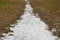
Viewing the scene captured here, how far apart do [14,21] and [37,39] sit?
350 inches

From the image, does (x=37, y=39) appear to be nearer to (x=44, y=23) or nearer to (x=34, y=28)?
(x=34, y=28)

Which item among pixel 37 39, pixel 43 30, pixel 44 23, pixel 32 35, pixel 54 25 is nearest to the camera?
pixel 37 39

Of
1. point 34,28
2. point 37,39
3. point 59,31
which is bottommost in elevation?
point 37,39

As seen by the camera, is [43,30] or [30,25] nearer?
[43,30]

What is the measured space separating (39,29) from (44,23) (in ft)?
9.49

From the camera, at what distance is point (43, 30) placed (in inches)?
918

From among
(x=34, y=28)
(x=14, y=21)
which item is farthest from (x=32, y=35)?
(x=14, y=21)

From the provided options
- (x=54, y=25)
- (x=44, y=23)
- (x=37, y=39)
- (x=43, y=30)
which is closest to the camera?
(x=37, y=39)

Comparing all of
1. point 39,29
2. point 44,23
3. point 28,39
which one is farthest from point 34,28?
point 28,39

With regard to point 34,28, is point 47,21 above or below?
above

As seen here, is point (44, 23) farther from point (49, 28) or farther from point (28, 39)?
point (28, 39)

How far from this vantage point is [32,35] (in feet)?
70.1

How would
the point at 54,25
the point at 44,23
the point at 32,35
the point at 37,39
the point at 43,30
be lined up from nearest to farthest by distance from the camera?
the point at 37,39 < the point at 32,35 < the point at 43,30 < the point at 54,25 < the point at 44,23

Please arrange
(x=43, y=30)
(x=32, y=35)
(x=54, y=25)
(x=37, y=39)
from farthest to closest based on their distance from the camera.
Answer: (x=54, y=25) → (x=43, y=30) → (x=32, y=35) → (x=37, y=39)
